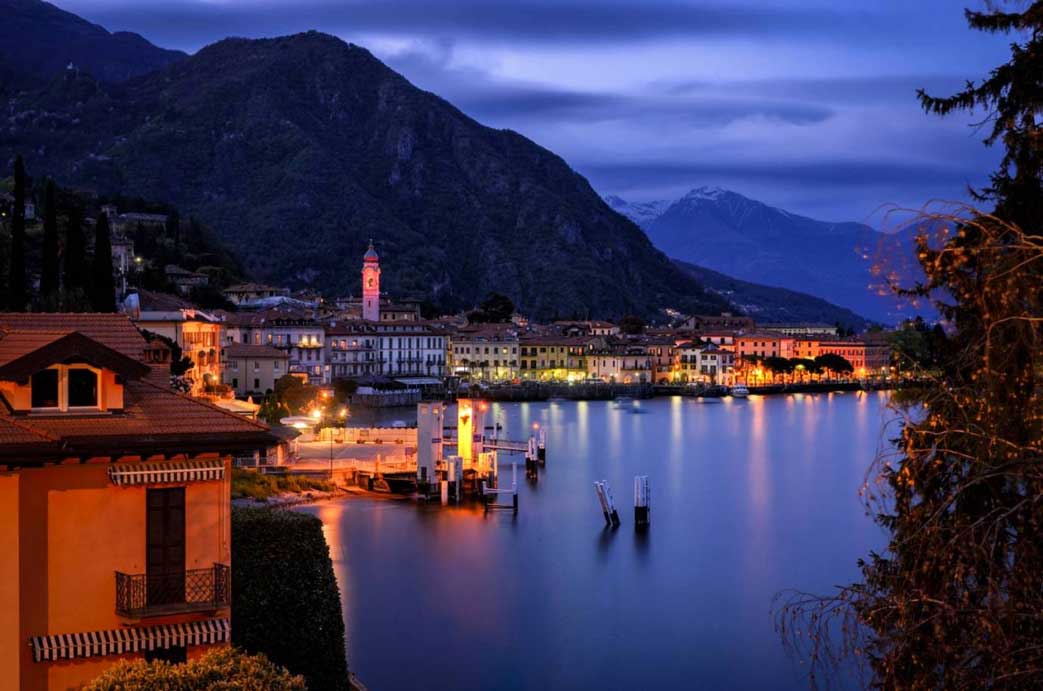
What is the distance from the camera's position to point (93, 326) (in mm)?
12992

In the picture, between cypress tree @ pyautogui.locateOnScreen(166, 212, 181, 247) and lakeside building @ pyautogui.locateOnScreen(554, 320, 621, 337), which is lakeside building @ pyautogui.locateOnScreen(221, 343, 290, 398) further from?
lakeside building @ pyautogui.locateOnScreen(554, 320, 621, 337)

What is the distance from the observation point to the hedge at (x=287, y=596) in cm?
1527

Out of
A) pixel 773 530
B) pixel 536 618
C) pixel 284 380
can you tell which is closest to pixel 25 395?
pixel 536 618

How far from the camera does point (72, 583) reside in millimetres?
10562

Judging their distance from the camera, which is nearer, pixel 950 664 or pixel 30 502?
pixel 950 664

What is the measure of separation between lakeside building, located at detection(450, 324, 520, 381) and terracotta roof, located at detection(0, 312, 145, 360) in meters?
116

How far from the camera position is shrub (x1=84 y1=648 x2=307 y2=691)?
955 centimetres

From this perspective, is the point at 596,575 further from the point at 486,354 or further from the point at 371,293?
the point at 371,293

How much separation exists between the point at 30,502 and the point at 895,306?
766cm

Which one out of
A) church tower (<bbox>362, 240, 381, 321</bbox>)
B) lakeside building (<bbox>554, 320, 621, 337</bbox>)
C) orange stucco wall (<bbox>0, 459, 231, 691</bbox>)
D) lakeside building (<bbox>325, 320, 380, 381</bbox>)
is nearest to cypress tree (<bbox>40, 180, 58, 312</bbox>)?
orange stucco wall (<bbox>0, 459, 231, 691</bbox>)

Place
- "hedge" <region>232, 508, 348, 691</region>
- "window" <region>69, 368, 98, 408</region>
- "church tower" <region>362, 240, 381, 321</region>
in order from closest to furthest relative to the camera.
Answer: "window" <region>69, 368, 98, 408</region>, "hedge" <region>232, 508, 348, 691</region>, "church tower" <region>362, 240, 381, 321</region>

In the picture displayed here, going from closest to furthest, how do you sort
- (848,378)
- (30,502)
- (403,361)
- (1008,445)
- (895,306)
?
(1008,445) → (895,306) → (30,502) → (403,361) → (848,378)

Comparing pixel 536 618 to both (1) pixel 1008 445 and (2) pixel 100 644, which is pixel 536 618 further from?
(1) pixel 1008 445

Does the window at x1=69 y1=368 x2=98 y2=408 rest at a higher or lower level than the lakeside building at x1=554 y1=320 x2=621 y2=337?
lower
